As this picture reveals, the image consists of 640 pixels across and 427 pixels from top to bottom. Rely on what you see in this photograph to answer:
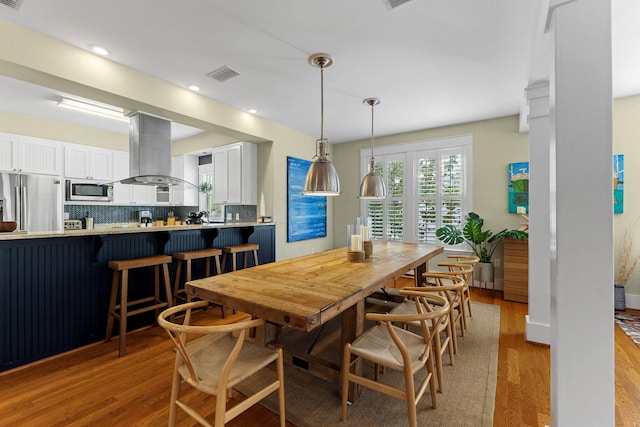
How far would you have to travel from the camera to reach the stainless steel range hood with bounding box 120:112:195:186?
329 centimetres

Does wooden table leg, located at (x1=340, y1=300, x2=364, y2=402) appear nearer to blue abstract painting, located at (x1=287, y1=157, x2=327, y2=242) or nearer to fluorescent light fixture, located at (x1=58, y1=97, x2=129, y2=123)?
blue abstract painting, located at (x1=287, y1=157, x2=327, y2=242)

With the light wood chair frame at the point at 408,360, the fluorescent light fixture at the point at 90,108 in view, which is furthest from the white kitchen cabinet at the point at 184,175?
the light wood chair frame at the point at 408,360

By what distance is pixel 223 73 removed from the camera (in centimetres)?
290

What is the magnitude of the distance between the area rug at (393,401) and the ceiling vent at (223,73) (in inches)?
109

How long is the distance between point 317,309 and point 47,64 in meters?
2.88

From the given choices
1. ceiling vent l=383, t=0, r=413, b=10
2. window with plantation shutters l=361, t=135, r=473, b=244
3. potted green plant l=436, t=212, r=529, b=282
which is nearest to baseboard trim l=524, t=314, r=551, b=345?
potted green plant l=436, t=212, r=529, b=282

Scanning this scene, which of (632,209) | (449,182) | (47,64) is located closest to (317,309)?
(47,64)

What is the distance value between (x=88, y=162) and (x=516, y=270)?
6886 mm

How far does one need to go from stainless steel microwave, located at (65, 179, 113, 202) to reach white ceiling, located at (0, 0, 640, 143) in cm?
130

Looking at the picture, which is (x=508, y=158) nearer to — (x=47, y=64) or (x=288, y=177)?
(x=288, y=177)

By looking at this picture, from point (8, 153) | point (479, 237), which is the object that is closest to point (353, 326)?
point (479, 237)

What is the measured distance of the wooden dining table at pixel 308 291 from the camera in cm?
136

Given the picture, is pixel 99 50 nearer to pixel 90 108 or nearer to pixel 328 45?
pixel 90 108

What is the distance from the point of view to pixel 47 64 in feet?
7.44
